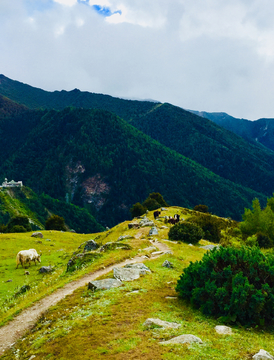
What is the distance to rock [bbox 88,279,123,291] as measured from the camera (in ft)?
48.6

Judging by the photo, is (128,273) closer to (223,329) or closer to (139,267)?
(139,267)

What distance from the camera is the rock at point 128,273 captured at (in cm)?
1634

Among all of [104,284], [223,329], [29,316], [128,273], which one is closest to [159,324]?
[223,329]

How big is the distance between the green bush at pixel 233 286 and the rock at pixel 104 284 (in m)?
3.72

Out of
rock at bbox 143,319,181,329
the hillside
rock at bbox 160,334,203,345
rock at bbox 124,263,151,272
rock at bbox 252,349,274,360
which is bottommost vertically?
the hillside

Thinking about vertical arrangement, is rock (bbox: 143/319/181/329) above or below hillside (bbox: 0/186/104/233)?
above

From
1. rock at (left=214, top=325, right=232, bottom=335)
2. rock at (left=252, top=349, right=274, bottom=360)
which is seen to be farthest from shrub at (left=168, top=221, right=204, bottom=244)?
rock at (left=252, top=349, right=274, bottom=360)

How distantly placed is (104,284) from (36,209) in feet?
557

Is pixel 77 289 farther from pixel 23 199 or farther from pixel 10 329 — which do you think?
pixel 23 199

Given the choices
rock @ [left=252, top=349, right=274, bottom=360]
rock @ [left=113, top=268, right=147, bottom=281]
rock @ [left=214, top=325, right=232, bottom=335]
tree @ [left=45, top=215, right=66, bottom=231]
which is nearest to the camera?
rock @ [left=252, top=349, right=274, bottom=360]

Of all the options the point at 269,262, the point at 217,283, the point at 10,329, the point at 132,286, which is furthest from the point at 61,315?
the point at 269,262

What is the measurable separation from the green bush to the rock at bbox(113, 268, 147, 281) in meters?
3.78

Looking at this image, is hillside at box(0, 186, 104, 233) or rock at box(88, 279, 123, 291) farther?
hillside at box(0, 186, 104, 233)

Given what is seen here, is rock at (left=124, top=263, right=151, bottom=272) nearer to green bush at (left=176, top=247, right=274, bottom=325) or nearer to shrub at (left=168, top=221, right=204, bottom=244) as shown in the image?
green bush at (left=176, top=247, right=274, bottom=325)
